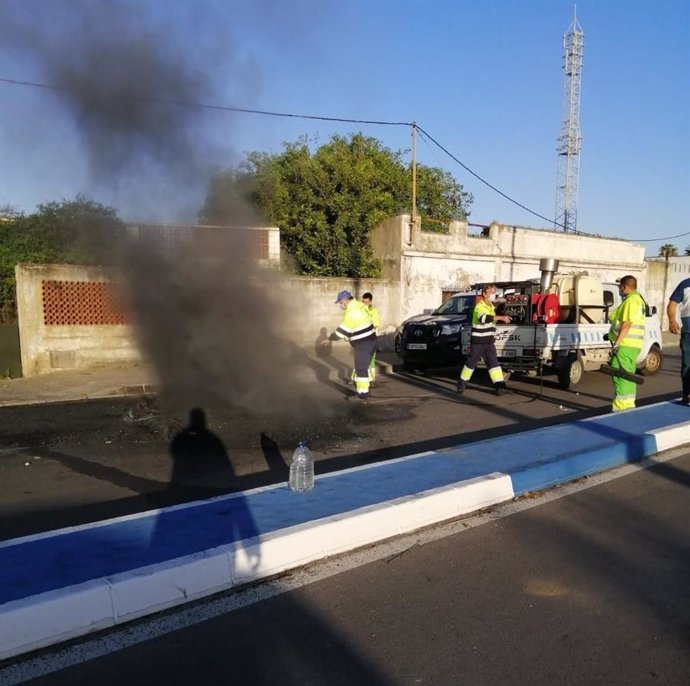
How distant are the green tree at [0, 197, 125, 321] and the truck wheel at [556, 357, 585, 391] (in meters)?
7.59

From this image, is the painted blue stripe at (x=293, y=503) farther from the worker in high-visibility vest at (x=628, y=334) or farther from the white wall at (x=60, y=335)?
the white wall at (x=60, y=335)

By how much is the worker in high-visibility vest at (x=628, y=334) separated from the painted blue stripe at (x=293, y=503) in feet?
3.10

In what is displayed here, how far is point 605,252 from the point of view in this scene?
878 inches

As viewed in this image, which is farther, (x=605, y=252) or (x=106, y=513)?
(x=605, y=252)

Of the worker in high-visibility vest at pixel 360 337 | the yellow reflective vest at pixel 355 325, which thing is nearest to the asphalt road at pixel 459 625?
the worker in high-visibility vest at pixel 360 337

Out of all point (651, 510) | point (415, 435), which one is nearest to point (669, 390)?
point (415, 435)

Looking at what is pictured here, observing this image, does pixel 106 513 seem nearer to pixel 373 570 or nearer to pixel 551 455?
pixel 373 570

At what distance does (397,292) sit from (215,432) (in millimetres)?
10483

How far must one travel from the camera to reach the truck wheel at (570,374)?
10258mm

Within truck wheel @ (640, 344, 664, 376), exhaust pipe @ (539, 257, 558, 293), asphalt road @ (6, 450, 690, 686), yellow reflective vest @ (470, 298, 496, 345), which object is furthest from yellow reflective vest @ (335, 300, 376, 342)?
truck wheel @ (640, 344, 664, 376)

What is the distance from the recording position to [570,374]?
10.3 meters

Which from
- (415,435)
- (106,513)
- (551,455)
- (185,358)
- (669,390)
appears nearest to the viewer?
(106,513)

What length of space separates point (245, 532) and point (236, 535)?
7cm

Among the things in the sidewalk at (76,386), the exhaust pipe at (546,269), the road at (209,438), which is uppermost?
the exhaust pipe at (546,269)
